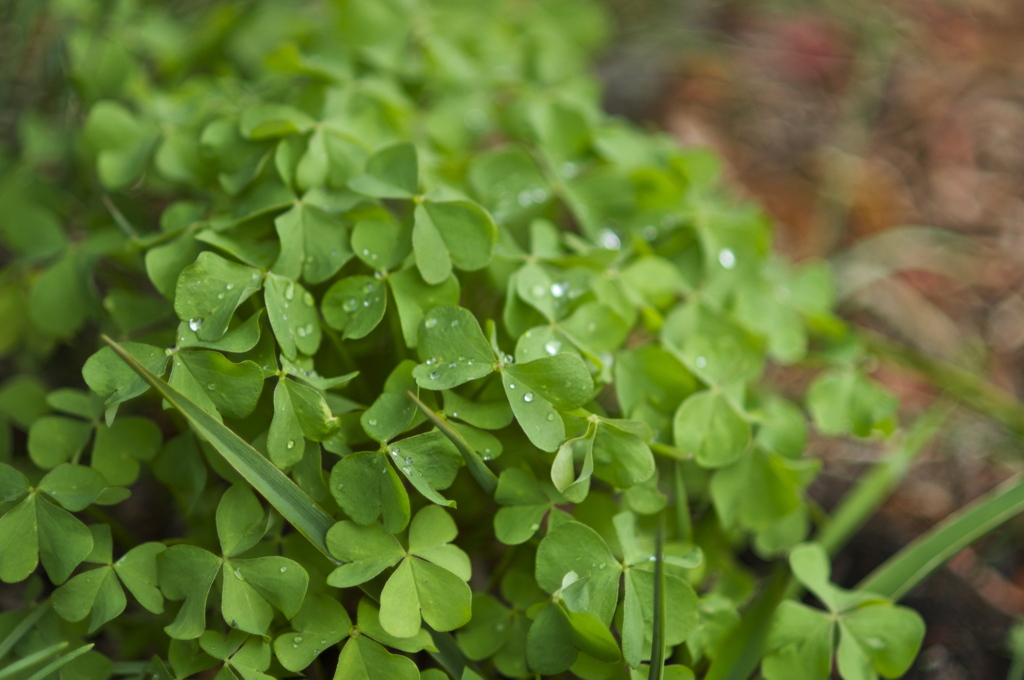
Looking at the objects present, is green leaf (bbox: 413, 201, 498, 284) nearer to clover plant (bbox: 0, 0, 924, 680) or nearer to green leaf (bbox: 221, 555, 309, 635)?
clover plant (bbox: 0, 0, 924, 680)

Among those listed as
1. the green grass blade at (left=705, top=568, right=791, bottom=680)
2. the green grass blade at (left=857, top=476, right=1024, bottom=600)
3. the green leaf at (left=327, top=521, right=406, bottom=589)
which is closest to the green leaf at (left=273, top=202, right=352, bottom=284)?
the green leaf at (left=327, top=521, right=406, bottom=589)

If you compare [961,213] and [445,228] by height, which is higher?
[445,228]

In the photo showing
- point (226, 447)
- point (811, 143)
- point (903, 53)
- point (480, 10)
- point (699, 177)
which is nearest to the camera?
point (226, 447)

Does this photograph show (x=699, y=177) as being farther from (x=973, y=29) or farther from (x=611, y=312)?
(x=973, y=29)

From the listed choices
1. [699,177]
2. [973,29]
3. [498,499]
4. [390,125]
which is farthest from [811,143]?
[498,499]

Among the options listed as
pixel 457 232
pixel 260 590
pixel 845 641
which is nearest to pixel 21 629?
pixel 260 590

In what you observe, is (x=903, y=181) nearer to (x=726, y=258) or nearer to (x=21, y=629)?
(x=726, y=258)
